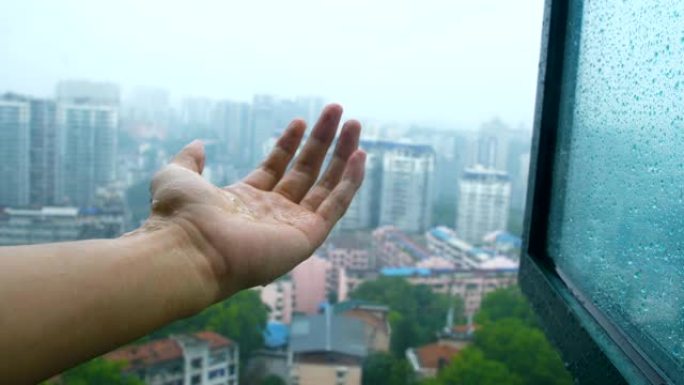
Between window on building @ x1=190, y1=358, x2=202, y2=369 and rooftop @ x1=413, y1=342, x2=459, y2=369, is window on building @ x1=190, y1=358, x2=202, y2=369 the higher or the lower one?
the lower one

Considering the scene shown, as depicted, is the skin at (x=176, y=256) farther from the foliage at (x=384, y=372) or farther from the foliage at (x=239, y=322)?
the foliage at (x=239, y=322)

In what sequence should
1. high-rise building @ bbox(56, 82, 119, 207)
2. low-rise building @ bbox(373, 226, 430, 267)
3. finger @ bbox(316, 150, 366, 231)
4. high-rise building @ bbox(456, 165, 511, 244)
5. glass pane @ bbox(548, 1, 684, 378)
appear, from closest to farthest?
glass pane @ bbox(548, 1, 684, 378)
finger @ bbox(316, 150, 366, 231)
high-rise building @ bbox(56, 82, 119, 207)
low-rise building @ bbox(373, 226, 430, 267)
high-rise building @ bbox(456, 165, 511, 244)

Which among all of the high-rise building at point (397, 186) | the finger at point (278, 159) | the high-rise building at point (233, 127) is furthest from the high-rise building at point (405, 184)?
the finger at point (278, 159)

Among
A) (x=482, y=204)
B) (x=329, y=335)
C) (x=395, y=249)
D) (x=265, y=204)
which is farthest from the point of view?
(x=482, y=204)

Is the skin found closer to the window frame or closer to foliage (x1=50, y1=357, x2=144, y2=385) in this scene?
the window frame

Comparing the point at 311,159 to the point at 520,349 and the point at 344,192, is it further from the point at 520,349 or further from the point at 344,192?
the point at 520,349

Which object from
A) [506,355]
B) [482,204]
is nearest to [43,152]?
[506,355]

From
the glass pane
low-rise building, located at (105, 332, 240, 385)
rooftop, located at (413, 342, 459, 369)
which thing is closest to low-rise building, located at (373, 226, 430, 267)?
rooftop, located at (413, 342, 459, 369)
